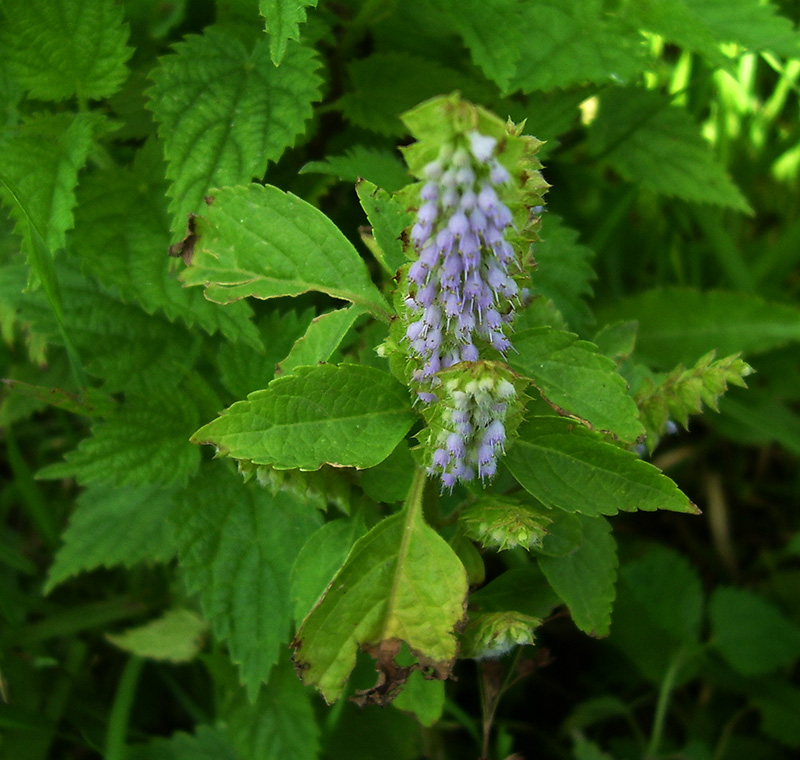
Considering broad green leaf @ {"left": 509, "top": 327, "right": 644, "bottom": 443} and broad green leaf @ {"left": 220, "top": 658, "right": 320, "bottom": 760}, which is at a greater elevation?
broad green leaf @ {"left": 509, "top": 327, "right": 644, "bottom": 443}

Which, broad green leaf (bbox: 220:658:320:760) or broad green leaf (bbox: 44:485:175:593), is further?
broad green leaf (bbox: 44:485:175:593)

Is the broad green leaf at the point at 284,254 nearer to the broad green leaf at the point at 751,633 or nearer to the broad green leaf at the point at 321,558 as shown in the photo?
the broad green leaf at the point at 321,558

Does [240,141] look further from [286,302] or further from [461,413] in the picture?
[461,413]

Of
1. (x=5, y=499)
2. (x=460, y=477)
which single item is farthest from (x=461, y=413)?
(x=5, y=499)

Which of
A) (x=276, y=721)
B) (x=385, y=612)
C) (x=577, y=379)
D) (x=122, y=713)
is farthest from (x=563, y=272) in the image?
(x=122, y=713)

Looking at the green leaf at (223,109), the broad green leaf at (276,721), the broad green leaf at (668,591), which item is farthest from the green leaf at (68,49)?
the broad green leaf at (668,591)

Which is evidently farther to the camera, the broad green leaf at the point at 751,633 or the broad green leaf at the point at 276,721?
the broad green leaf at the point at 751,633

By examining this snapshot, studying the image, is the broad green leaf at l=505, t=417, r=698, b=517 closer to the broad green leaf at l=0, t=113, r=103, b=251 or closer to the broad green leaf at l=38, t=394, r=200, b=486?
the broad green leaf at l=38, t=394, r=200, b=486

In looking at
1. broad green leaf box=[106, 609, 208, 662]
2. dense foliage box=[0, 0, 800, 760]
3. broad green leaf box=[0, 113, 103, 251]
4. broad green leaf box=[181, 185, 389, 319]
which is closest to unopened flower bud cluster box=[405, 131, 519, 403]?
dense foliage box=[0, 0, 800, 760]
